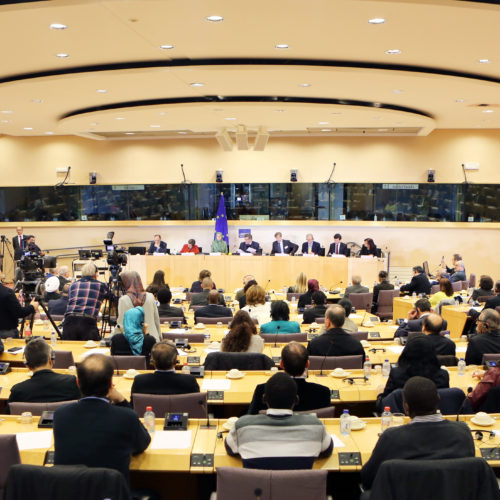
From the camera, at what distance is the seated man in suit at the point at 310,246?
16312 millimetres

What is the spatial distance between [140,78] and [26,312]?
4.14 metres

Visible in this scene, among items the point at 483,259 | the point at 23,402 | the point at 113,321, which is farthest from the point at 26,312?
the point at 483,259

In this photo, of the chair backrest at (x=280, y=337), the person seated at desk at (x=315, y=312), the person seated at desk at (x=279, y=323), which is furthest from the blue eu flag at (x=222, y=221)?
the chair backrest at (x=280, y=337)

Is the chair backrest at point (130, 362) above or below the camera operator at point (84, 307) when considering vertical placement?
below

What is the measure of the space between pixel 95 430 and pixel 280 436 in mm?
1055

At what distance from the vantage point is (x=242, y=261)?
15.4 m

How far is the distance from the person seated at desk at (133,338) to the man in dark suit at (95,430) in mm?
2730

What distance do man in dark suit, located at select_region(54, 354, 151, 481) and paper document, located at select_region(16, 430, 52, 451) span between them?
572mm

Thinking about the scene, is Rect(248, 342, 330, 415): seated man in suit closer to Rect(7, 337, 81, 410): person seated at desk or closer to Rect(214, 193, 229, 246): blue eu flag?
Rect(7, 337, 81, 410): person seated at desk

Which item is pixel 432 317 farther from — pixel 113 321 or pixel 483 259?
pixel 483 259

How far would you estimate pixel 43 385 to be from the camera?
463 cm

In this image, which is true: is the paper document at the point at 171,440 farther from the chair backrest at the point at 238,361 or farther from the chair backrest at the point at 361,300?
the chair backrest at the point at 361,300

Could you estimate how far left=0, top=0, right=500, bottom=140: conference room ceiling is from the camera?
6.41m

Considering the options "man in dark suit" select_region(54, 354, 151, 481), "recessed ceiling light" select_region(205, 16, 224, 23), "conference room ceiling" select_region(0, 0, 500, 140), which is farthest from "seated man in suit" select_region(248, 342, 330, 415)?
"recessed ceiling light" select_region(205, 16, 224, 23)
